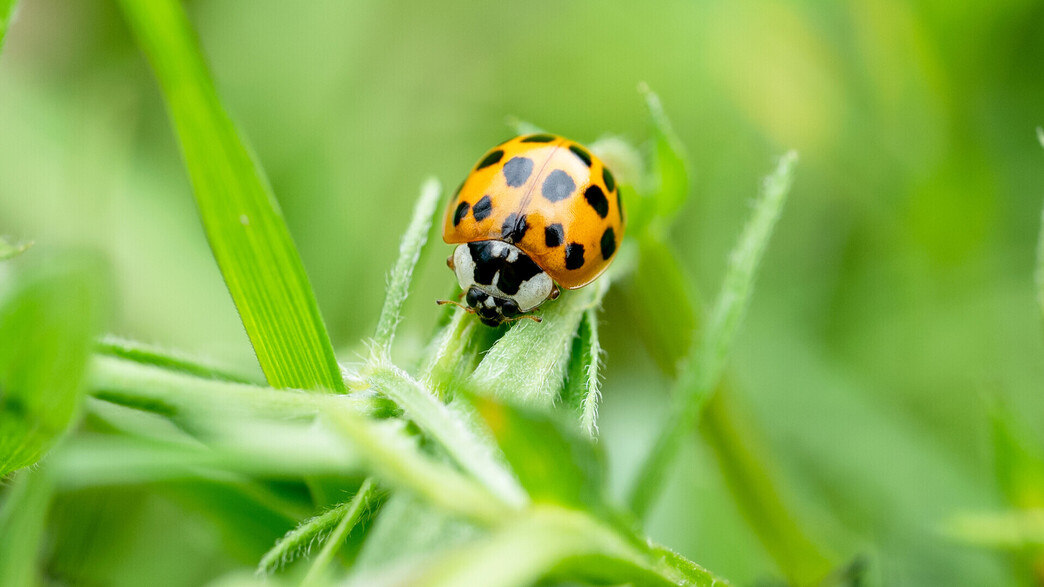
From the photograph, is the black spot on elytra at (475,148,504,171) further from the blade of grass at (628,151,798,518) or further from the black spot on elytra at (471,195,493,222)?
the blade of grass at (628,151,798,518)

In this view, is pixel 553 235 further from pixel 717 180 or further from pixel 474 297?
pixel 717 180

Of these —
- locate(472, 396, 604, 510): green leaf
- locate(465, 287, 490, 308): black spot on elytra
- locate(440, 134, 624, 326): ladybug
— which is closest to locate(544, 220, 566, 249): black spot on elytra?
locate(440, 134, 624, 326): ladybug

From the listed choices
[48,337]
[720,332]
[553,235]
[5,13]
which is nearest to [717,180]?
[553,235]

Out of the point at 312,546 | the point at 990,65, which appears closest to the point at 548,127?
the point at 990,65

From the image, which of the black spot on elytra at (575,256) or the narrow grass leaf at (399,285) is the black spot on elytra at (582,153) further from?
the narrow grass leaf at (399,285)

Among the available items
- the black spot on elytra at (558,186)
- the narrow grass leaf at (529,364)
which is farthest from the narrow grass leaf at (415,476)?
the black spot on elytra at (558,186)

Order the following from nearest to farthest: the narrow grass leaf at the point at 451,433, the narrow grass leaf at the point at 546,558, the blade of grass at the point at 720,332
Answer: the narrow grass leaf at the point at 546,558
the narrow grass leaf at the point at 451,433
the blade of grass at the point at 720,332

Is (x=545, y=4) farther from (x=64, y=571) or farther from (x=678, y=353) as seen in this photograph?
(x=64, y=571)
